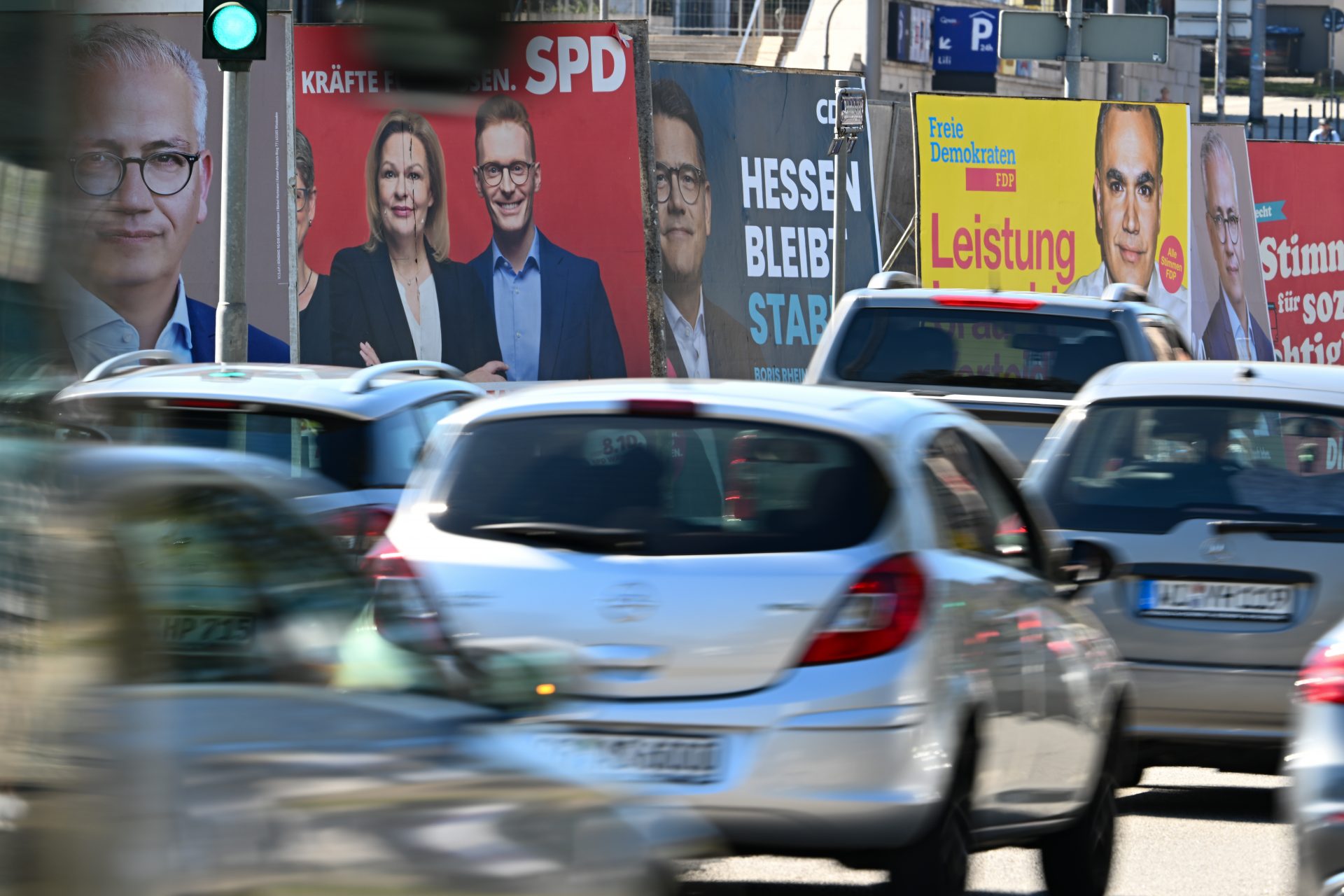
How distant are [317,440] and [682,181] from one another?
41.9 feet

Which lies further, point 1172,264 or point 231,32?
point 1172,264

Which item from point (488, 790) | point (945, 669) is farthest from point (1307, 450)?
point (488, 790)

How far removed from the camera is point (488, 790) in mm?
3166

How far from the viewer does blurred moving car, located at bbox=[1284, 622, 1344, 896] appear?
4.77 metres

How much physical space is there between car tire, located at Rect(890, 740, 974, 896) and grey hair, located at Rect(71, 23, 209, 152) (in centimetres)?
362

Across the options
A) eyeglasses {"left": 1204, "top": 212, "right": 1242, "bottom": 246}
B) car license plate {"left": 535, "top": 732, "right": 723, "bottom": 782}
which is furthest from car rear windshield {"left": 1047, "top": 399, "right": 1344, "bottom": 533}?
eyeglasses {"left": 1204, "top": 212, "right": 1242, "bottom": 246}

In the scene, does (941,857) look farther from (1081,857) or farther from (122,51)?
(122,51)

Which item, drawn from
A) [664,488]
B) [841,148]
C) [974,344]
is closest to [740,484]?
[664,488]

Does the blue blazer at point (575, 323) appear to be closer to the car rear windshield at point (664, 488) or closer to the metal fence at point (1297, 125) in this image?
the car rear windshield at point (664, 488)

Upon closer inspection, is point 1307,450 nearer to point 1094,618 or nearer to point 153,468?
point 1094,618

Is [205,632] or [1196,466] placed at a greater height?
[205,632]

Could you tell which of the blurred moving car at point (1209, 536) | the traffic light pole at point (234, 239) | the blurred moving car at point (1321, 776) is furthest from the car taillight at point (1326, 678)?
the traffic light pole at point (234, 239)

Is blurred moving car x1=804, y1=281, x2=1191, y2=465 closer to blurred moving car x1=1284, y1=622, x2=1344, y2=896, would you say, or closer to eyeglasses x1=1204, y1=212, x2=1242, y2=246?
blurred moving car x1=1284, y1=622, x2=1344, y2=896

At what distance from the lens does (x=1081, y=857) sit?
6262mm
